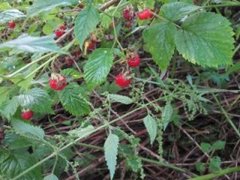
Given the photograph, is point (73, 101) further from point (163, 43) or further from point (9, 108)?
point (163, 43)

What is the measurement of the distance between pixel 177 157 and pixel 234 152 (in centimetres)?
21

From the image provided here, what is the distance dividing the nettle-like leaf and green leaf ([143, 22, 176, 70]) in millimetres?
432

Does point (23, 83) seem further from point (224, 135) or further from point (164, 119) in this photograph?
point (224, 135)

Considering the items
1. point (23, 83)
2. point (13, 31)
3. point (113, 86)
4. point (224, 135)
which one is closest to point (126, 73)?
point (23, 83)

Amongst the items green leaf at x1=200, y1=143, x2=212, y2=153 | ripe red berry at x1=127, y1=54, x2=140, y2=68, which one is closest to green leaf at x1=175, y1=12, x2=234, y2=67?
ripe red berry at x1=127, y1=54, x2=140, y2=68

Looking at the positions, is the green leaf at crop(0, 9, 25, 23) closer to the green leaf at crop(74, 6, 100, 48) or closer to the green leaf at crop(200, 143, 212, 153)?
the green leaf at crop(74, 6, 100, 48)

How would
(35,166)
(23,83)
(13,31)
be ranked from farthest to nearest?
(13,31)
(35,166)
(23,83)

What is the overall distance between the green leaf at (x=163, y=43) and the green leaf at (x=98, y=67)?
105 mm

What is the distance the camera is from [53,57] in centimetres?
118

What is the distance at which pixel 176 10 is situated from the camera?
3.55 feet

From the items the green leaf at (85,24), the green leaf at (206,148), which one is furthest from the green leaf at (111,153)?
the green leaf at (206,148)

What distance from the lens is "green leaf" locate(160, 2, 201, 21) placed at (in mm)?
1071

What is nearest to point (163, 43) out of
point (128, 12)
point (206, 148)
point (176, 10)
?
point (176, 10)

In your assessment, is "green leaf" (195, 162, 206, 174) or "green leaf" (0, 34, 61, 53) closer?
"green leaf" (0, 34, 61, 53)
